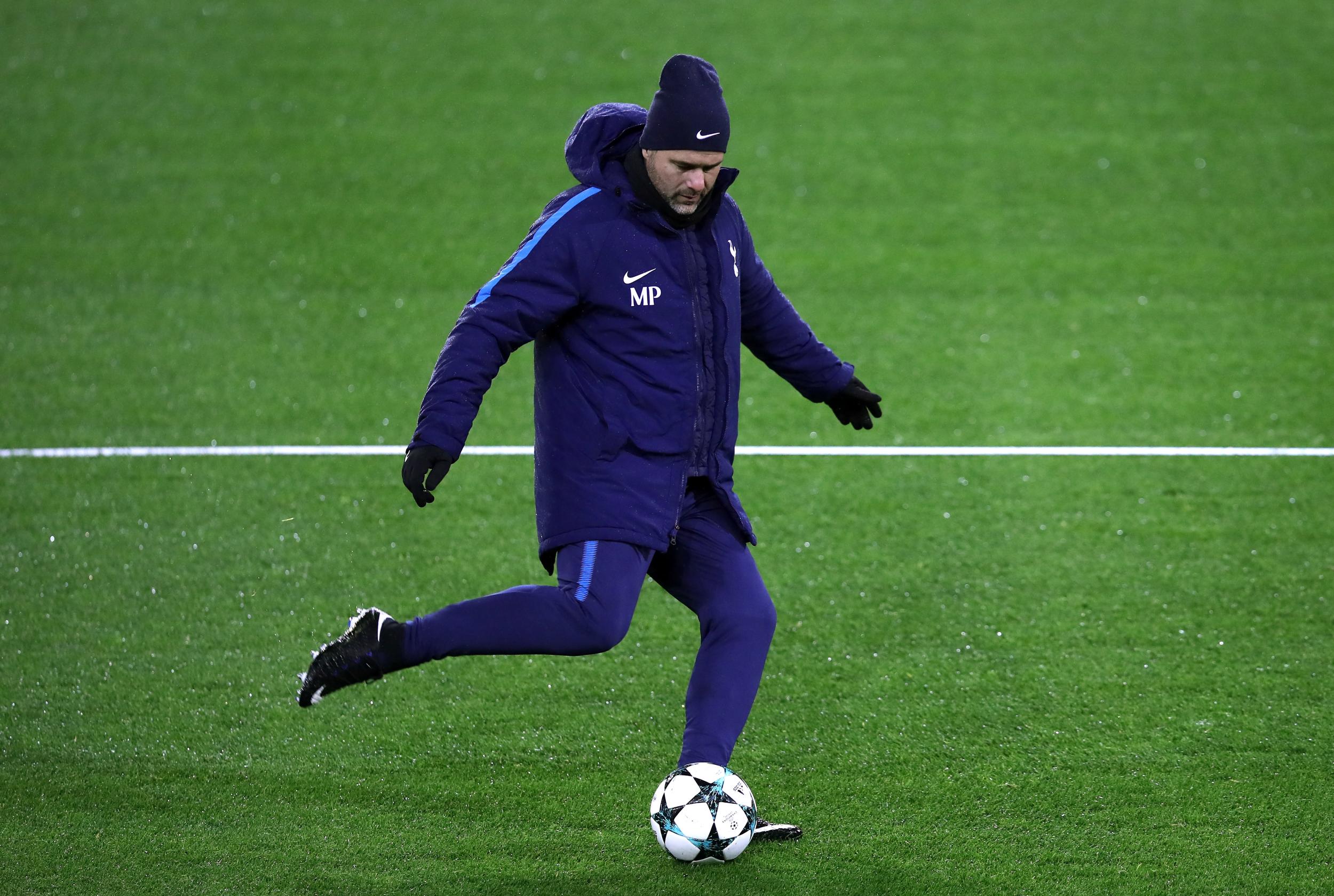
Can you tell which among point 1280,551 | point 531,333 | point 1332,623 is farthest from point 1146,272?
point 531,333

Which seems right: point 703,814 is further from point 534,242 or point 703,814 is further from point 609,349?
point 534,242

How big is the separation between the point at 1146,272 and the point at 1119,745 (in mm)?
4792

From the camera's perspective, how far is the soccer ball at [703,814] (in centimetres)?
348

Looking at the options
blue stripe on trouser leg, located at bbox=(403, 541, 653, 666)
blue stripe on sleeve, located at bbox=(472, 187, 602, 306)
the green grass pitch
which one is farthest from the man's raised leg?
blue stripe on sleeve, located at bbox=(472, 187, 602, 306)

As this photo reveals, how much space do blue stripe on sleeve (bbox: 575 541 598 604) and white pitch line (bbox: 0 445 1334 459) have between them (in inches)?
116

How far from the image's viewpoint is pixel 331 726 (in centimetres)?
430

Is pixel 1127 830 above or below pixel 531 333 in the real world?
below

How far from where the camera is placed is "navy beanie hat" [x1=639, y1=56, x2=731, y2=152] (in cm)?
348

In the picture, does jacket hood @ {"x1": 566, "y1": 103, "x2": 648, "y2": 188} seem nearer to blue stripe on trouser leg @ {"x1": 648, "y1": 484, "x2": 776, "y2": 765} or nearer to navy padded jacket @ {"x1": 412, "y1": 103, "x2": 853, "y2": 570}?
navy padded jacket @ {"x1": 412, "y1": 103, "x2": 853, "y2": 570}

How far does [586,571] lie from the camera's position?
351 centimetres

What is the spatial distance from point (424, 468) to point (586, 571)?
47 centimetres

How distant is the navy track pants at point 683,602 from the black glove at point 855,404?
1.98 ft

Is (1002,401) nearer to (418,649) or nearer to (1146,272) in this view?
(1146,272)

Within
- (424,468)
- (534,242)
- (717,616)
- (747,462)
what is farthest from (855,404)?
(747,462)
